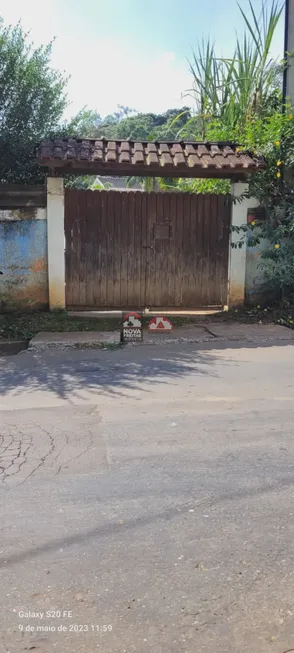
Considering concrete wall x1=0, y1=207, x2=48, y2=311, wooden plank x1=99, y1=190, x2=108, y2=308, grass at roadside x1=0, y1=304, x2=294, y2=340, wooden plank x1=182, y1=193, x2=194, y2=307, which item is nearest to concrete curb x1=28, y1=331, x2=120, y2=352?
grass at roadside x1=0, y1=304, x2=294, y2=340

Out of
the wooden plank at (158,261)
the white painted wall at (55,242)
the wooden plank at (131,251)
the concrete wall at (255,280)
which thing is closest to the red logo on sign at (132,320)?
the wooden plank at (131,251)

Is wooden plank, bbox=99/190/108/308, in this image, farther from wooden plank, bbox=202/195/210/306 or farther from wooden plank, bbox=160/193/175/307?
wooden plank, bbox=202/195/210/306

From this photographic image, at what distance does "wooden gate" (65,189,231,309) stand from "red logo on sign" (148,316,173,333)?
0.58 m

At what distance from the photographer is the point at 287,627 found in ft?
7.03

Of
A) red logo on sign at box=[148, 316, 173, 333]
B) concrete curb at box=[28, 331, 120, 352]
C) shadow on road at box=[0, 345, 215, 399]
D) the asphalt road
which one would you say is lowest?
the asphalt road

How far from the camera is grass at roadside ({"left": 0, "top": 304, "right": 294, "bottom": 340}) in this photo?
25.5 ft

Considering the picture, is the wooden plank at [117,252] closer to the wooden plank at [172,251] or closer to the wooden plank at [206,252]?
the wooden plank at [172,251]

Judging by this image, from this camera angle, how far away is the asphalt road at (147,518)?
7.07 feet

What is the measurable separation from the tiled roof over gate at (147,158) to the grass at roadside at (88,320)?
7.60 feet

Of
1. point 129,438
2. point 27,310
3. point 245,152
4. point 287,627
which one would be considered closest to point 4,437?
point 129,438

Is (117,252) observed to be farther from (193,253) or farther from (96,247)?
(193,253)

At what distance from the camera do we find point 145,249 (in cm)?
870

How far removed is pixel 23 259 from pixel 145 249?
2.00m

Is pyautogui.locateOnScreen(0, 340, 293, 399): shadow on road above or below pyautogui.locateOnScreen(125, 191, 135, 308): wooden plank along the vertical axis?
below
